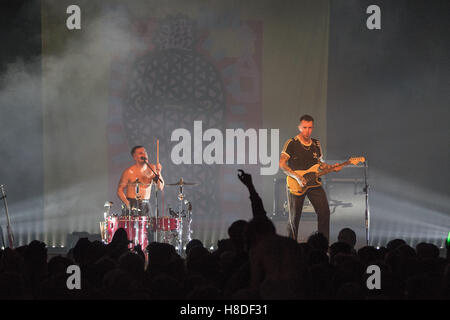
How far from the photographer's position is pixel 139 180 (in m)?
10.4

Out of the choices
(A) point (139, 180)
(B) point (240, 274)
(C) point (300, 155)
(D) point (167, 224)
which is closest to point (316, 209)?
(C) point (300, 155)

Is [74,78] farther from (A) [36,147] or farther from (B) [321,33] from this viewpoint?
(B) [321,33]

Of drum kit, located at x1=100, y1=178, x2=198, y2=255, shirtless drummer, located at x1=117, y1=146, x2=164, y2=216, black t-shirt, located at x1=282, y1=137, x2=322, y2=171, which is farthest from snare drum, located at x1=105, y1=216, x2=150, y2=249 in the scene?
black t-shirt, located at x1=282, y1=137, x2=322, y2=171

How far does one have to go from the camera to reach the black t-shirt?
8406mm

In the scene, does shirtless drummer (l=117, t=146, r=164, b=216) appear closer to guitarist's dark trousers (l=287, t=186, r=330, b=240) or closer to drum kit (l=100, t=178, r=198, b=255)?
drum kit (l=100, t=178, r=198, b=255)

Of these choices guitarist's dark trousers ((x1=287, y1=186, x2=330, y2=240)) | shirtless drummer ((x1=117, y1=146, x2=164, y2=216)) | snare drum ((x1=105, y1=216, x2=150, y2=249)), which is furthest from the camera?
shirtless drummer ((x1=117, y1=146, x2=164, y2=216))

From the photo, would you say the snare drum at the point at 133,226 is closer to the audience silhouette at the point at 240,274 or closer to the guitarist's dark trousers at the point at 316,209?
the guitarist's dark trousers at the point at 316,209

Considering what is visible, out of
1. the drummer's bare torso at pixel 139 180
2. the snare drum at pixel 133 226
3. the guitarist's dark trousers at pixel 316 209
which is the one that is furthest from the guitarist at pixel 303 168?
the drummer's bare torso at pixel 139 180

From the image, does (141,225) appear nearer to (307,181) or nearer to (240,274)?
(307,181)

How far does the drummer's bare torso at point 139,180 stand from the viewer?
10367 mm

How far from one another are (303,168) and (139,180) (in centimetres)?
306

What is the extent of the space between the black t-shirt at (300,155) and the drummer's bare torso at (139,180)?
8.76ft

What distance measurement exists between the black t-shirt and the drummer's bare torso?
267 centimetres

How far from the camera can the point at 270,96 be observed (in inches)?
469
